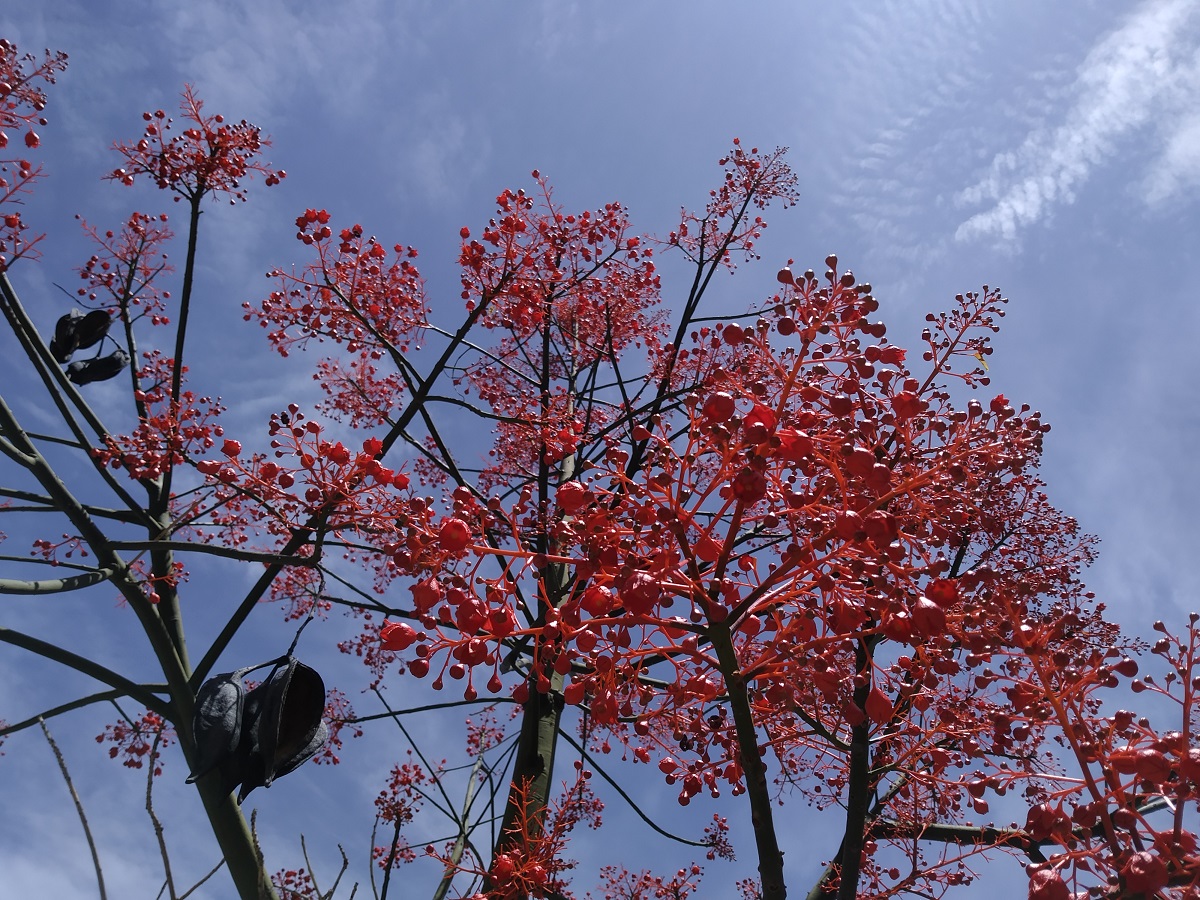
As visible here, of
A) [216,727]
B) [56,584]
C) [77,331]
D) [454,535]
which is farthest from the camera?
[77,331]

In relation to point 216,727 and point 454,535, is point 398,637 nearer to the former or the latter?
point 454,535

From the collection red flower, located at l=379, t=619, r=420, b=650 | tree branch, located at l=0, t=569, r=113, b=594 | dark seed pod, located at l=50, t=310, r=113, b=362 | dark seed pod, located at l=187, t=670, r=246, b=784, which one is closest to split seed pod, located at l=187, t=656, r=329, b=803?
dark seed pod, located at l=187, t=670, r=246, b=784

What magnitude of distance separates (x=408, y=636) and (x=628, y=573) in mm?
685

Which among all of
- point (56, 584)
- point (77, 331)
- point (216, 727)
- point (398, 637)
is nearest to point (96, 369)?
point (77, 331)

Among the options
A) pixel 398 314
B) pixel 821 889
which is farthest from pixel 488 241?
pixel 821 889

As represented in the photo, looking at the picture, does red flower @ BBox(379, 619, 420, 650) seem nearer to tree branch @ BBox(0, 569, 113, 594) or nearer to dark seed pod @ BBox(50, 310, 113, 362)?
tree branch @ BBox(0, 569, 113, 594)

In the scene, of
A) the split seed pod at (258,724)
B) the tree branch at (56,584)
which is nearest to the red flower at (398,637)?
the split seed pod at (258,724)

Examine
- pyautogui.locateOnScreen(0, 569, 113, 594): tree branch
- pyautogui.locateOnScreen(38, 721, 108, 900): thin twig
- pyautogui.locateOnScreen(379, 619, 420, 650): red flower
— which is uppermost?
pyautogui.locateOnScreen(0, 569, 113, 594): tree branch

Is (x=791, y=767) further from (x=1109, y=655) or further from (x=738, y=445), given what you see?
(x=738, y=445)

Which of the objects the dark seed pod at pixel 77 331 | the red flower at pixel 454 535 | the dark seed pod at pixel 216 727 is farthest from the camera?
the dark seed pod at pixel 77 331

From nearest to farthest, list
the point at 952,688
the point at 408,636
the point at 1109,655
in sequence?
the point at 1109,655, the point at 408,636, the point at 952,688

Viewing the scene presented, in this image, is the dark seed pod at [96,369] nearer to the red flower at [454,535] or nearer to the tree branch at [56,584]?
the tree branch at [56,584]

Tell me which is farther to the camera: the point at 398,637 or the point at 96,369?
the point at 96,369

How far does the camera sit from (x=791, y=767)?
12.2 ft
